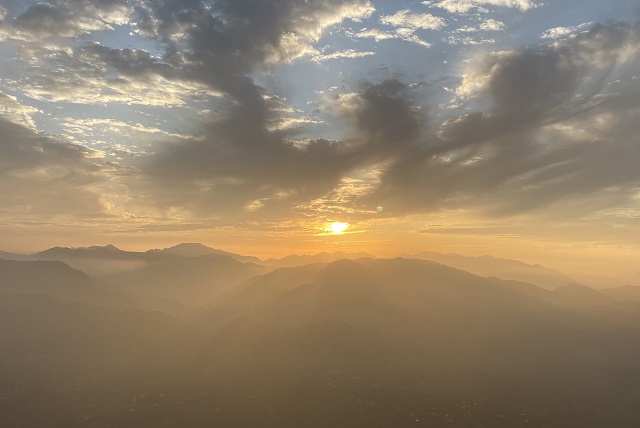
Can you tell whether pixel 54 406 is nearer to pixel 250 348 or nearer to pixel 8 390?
pixel 8 390

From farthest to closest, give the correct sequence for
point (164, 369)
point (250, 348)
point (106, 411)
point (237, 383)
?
point (250, 348), point (164, 369), point (237, 383), point (106, 411)

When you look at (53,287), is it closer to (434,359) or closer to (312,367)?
(312,367)

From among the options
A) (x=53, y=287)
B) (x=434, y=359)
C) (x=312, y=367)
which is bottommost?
(x=434, y=359)

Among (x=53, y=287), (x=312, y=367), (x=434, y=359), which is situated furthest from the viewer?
(x=53, y=287)

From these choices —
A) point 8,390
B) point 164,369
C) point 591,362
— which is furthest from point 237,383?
point 591,362

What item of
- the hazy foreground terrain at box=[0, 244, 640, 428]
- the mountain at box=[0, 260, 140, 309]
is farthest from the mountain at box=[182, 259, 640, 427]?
the mountain at box=[0, 260, 140, 309]

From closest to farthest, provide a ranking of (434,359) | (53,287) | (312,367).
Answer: (312,367) < (434,359) < (53,287)

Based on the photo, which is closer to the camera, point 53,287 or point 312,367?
point 312,367

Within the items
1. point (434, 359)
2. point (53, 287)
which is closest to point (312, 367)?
point (434, 359)

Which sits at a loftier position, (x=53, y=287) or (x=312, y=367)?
(x=53, y=287)

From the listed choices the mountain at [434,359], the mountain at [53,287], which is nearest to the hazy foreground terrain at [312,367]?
the mountain at [434,359]

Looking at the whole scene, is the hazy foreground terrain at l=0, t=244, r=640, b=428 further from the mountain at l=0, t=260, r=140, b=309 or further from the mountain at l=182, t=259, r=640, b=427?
the mountain at l=0, t=260, r=140, b=309
